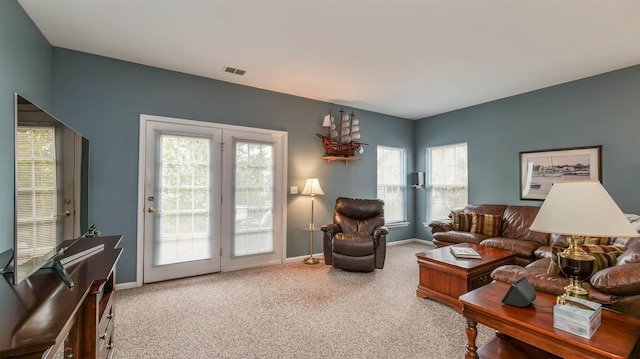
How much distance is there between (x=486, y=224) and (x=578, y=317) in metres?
3.08

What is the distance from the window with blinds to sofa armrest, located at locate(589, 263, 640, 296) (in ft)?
9.83

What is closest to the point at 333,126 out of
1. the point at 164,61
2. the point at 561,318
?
the point at 164,61

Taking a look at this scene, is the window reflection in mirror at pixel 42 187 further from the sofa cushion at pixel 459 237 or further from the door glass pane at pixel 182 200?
the sofa cushion at pixel 459 237

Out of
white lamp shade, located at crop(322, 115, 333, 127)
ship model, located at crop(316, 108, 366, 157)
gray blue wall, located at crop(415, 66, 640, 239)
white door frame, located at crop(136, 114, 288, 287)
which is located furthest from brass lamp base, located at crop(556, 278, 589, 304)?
white lamp shade, located at crop(322, 115, 333, 127)

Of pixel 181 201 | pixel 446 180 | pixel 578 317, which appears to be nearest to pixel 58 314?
pixel 578 317

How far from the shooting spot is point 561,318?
144 centimetres

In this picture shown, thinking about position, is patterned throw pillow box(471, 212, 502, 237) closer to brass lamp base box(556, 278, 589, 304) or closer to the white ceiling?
the white ceiling

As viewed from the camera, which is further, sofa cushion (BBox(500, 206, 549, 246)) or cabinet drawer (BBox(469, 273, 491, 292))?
sofa cushion (BBox(500, 206, 549, 246))

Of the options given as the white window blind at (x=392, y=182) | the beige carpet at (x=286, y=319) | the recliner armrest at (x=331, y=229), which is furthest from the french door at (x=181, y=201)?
the white window blind at (x=392, y=182)

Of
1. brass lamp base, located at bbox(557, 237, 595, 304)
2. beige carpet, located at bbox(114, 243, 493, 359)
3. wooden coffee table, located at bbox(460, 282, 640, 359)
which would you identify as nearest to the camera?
wooden coffee table, located at bbox(460, 282, 640, 359)

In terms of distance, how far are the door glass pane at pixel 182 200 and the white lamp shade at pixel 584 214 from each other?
3.52 metres

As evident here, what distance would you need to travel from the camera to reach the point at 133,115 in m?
3.35

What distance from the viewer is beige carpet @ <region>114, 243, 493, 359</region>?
2117mm

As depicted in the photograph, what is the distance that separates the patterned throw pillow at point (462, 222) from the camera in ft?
14.4
